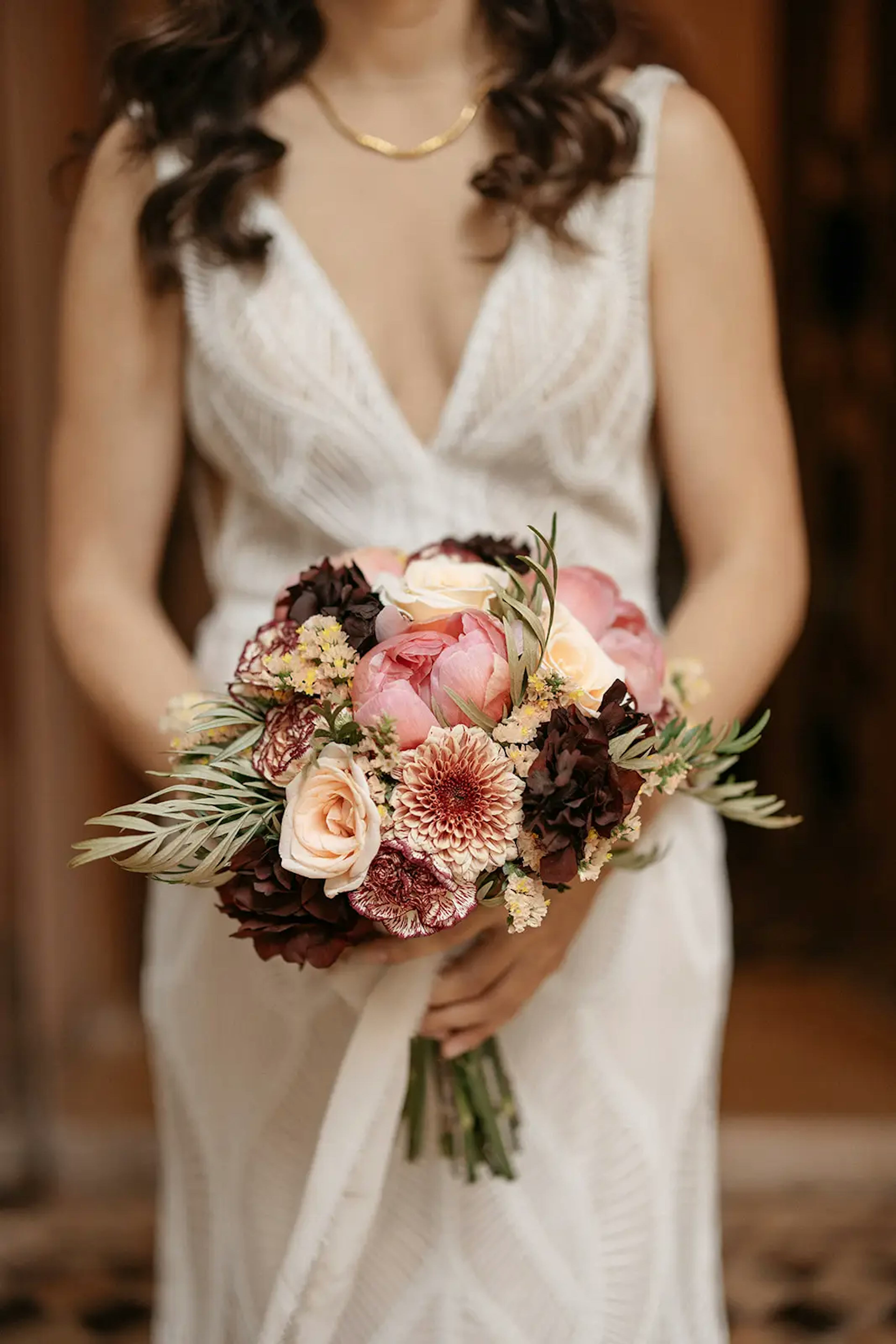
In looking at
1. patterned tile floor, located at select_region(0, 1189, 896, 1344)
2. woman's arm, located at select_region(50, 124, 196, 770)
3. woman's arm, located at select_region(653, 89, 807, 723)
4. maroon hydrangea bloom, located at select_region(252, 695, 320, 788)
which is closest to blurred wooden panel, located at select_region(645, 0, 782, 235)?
patterned tile floor, located at select_region(0, 1189, 896, 1344)

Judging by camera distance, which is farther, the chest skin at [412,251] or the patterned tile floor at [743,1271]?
the patterned tile floor at [743,1271]

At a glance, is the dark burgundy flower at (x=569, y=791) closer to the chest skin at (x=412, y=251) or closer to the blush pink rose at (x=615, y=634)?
the blush pink rose at (x=615, y=634)

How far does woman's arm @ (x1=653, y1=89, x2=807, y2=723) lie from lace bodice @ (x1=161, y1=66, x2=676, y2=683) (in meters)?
0.03

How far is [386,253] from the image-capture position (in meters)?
1.38

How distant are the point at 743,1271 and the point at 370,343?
6.67 ft

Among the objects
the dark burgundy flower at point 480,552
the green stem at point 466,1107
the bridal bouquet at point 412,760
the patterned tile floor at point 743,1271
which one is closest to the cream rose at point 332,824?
the bridal bouquet at point 412,760

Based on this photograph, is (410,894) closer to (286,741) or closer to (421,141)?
(286,741)

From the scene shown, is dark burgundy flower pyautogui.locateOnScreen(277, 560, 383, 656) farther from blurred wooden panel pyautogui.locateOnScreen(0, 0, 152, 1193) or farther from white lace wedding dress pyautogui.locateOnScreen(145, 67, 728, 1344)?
blurred wooden panel pyautogui.locateOnScreen(0, 0, 152, 1193)

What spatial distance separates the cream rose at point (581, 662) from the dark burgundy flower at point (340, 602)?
0.13 meters

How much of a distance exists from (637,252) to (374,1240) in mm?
911

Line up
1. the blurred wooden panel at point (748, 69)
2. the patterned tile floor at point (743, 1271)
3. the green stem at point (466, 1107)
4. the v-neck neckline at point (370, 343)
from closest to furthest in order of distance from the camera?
the green stem at point (466, 1107), the v-neck neckline at point (370, 343), the patterned tile floor at point (743, 1271), the blurred wooden panel at point (748, 69)

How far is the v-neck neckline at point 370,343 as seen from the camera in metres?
1.34

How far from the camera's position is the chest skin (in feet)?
4.50

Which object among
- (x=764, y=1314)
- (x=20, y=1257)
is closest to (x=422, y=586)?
(x=764, y=1314)
